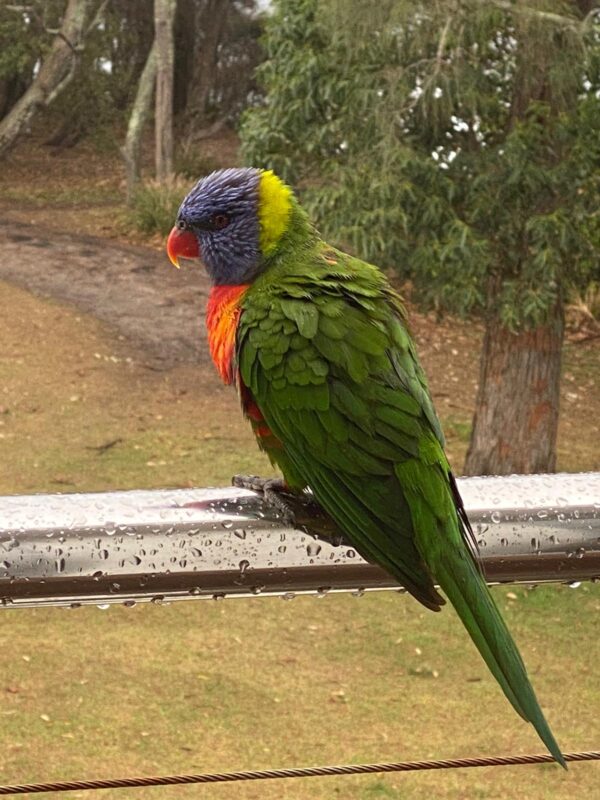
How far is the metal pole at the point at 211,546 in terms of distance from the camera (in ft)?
2.50

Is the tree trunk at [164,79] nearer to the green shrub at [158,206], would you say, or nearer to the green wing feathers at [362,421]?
the green shrub at [158,206]

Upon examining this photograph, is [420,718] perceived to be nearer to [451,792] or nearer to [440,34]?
[451,792]

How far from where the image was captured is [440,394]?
6684mm

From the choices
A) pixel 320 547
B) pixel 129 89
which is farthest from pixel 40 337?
pixel 320 547

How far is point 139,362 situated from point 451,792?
3.96m

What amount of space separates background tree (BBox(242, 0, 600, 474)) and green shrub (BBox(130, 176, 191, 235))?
3.73 m

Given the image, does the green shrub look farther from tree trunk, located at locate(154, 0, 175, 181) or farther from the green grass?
the green grass

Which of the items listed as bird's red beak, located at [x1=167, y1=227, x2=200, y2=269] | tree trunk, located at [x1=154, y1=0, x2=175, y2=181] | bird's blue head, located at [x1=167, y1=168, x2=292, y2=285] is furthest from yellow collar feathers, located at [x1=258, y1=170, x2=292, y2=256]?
tree trunk, located at [x1=154, y1=0, x2=175, y2=181]

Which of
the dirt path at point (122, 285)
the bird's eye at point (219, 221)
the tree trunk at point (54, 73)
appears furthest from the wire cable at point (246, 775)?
the tree trunk at point (54, 73)

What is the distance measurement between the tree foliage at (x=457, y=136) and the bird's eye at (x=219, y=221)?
2727 mm

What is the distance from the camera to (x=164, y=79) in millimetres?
Result: 8750

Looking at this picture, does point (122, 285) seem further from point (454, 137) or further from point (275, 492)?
point (275, 492)

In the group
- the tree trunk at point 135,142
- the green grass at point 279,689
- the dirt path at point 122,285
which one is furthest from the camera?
the tree trunk at point 135,142

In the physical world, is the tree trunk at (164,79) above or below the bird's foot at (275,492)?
above
